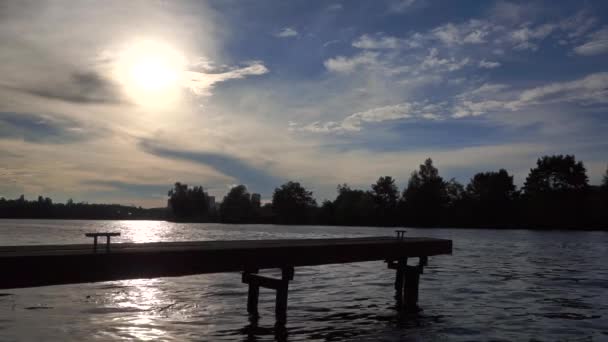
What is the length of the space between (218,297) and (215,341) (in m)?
7.60

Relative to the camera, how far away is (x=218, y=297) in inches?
814

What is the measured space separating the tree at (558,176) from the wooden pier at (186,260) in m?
144

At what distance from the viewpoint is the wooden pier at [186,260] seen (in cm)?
984

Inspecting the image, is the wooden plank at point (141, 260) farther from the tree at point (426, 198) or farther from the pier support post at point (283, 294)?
the tree at point (426, 198)

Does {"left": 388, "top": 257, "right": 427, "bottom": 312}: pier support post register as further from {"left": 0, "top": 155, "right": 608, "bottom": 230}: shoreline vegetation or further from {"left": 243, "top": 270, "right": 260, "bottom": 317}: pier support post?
{"left": 0, "top": 155, "right": 608, "bottom": 230}: shoreline vegetation

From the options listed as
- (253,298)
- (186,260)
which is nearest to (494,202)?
(253,298)

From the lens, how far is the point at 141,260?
11336 mm

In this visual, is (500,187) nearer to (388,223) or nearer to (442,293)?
(388,223)

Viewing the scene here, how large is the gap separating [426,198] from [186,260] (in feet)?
513

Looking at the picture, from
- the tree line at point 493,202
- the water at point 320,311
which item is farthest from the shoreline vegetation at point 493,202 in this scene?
the water at point 320,311

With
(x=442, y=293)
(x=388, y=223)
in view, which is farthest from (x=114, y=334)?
(x=388, y=223)

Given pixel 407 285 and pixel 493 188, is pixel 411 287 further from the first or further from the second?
pixel 493 188

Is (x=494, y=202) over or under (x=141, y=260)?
over

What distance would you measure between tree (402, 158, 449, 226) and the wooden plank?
491ft
